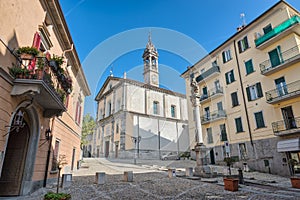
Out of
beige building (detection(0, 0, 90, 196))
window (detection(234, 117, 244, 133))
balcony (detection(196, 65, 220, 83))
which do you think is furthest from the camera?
balcony (detection(196, 65, 220, 83))

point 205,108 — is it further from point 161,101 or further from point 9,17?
point 9,17

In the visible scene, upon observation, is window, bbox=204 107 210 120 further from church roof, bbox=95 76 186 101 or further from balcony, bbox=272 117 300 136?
church roof, bbox=95 76 186 101

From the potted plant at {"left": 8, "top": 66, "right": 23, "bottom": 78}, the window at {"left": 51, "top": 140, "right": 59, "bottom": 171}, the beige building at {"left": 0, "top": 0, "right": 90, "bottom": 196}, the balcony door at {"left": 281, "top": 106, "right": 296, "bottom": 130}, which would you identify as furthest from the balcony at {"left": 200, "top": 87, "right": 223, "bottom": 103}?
the potted plant at {"left": 8, "top": 66, "right": 23, "bottom": 78}

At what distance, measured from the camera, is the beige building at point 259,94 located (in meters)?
13.5

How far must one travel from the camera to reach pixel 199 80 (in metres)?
22.9

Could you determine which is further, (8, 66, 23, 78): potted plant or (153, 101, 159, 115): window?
(153, 101, 159, 115): window

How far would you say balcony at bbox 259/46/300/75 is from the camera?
13.4m

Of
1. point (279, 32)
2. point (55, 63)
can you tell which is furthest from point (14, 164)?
point (279, 32)

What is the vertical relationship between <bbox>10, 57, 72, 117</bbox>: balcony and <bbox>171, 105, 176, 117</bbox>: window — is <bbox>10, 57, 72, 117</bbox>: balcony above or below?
below

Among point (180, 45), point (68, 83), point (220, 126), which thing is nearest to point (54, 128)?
point (68, 83)

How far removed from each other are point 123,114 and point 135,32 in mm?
14413

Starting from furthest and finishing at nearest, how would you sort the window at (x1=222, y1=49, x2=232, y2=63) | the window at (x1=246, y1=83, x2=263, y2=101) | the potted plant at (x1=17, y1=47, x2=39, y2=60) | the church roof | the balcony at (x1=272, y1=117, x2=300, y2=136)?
the church roof < the window at (x1=222, y1=49, x2=232, y2=63) < the window at (x1=246, y1=83, x2=263, y2=101) < the balcony at (x1=272, y1=117, x2=300, y2=136) < the potted plant at (x1=17, y1=47, x2=39, y2=60)

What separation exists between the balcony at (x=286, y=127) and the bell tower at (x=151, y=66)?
84.2 feet

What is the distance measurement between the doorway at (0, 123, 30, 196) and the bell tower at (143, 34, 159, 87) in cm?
3087
